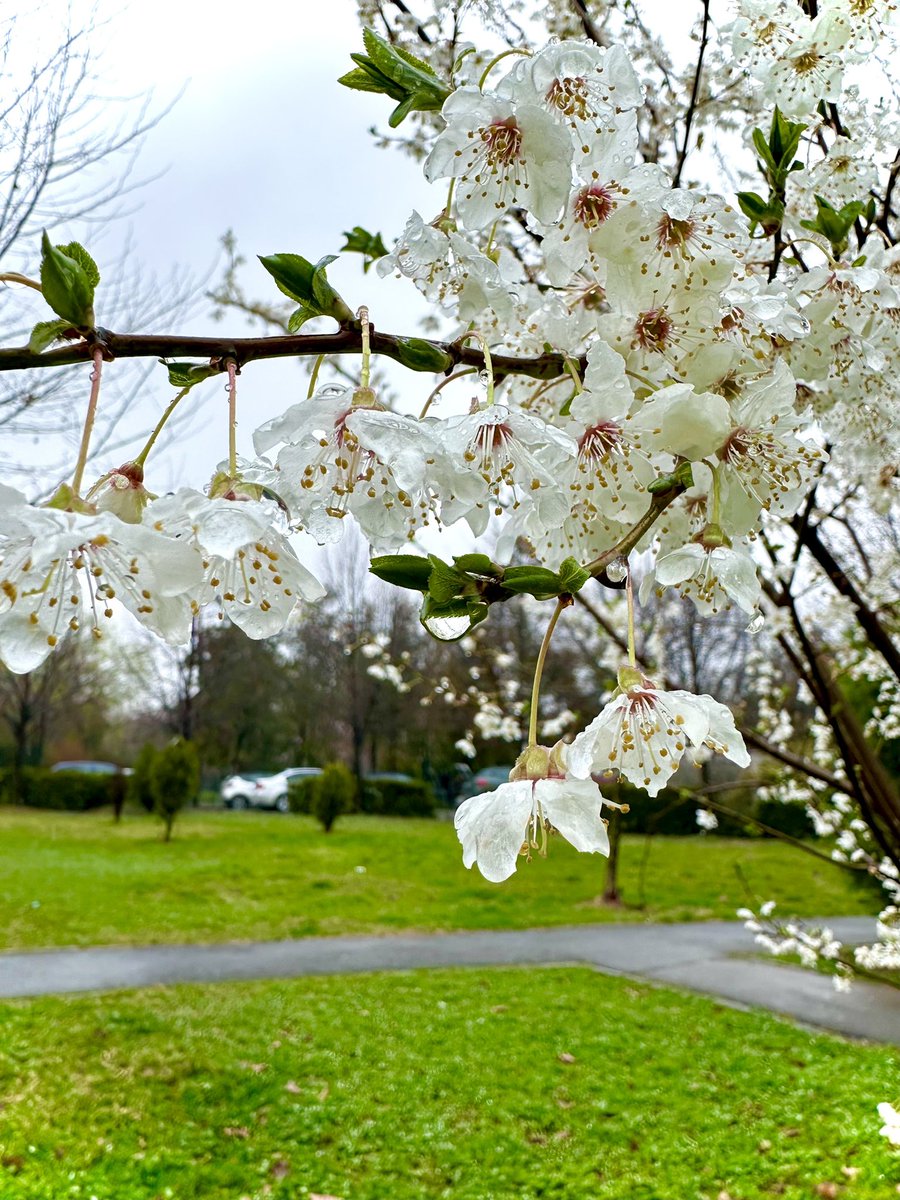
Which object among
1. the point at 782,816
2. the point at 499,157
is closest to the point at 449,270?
the point at 499,157

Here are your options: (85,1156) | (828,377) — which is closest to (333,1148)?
(85,1156)

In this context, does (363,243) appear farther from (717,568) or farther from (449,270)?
(717,568)

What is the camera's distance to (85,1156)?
3928 mm

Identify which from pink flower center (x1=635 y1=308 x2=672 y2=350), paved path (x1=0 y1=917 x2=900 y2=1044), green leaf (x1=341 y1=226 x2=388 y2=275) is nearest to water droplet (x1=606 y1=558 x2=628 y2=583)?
pink flower center (x1=635 y1=308 x2=672 y2=350)

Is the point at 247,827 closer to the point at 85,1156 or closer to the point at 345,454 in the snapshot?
the point at 85,1156

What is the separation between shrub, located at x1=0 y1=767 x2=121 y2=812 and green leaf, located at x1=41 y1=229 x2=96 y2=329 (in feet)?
71.1

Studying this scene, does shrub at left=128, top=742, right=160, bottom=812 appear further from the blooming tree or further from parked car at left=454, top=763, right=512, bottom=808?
the blooming tree

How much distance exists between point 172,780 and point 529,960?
8624 mm

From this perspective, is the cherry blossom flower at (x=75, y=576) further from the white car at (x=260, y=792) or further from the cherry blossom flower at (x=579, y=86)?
the white car at (x=260, y=792)

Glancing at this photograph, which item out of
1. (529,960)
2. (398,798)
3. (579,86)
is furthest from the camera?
(398,798)

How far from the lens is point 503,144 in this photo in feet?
2.79

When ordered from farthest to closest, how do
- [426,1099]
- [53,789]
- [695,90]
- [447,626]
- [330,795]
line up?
[53,789], [330,795], [426,1099], [695,90], [447,626]

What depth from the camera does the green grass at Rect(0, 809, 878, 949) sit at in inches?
357

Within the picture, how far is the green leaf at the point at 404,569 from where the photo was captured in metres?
0.61
